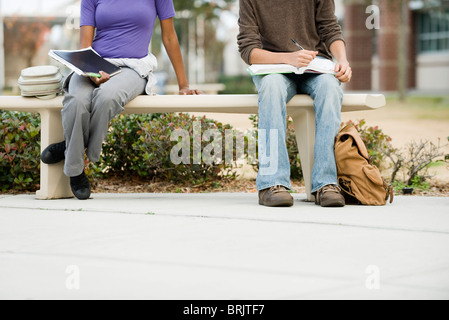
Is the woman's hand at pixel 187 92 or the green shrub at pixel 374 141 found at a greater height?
the woman's hand at pixel 187 92

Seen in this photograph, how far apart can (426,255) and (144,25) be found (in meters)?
2.59

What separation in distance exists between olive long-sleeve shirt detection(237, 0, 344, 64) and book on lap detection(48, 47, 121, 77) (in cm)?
84

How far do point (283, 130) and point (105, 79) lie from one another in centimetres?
114

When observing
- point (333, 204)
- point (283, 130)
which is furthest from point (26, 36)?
point (333, 204)

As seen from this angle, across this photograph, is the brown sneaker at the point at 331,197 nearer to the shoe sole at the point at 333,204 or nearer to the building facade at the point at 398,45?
the shoe sole at the point at 333,204

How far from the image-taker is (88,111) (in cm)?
452

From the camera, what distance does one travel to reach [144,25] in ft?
15.8

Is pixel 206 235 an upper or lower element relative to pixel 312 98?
lower

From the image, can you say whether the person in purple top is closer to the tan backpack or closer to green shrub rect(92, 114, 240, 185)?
green shrub rect(92, 114, 240, 185)

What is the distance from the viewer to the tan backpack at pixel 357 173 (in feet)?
14.4

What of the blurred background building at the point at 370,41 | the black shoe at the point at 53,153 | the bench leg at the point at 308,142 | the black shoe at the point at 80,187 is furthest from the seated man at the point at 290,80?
the blurred background building at the point at 370,41

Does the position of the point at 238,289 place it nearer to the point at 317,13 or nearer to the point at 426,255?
the point at 426,255

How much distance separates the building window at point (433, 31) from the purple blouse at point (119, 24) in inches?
1136
